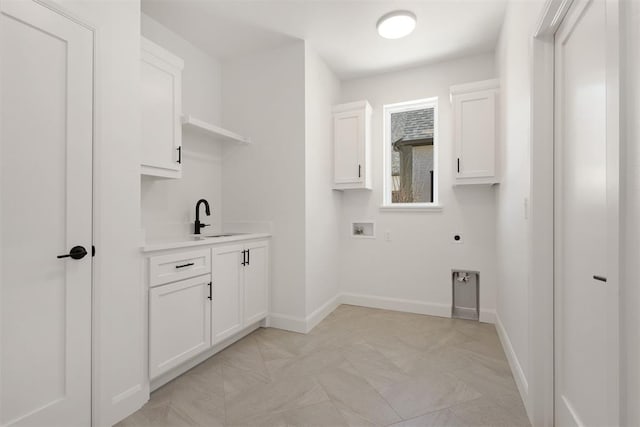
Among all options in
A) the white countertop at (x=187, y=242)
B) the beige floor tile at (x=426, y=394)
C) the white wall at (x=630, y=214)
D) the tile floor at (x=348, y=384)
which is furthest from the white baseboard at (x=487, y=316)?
the white wall at (x=630, y=214)

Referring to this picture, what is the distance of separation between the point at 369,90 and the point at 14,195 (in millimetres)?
3419

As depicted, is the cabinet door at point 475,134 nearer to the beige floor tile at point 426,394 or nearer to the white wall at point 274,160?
the white wall at point 274,160

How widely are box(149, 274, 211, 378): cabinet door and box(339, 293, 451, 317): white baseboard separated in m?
1.93

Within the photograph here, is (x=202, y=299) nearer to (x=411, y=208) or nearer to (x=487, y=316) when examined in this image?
(x=411, y=208)

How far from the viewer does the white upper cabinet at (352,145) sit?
3404mm

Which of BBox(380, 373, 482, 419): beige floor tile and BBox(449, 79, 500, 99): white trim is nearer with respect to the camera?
BBox(380, 373, 482, 419): beige floor tile

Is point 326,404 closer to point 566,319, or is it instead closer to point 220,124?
point 566,319

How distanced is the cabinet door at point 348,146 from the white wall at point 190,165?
4.37 ft

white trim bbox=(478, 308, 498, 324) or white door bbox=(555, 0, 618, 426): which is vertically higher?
white door bbox=(555, 0, 618, 426)

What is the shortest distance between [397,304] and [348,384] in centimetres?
168

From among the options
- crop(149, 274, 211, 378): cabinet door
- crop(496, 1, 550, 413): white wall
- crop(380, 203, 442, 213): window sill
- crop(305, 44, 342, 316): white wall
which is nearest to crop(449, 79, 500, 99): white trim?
crop(496, 1, 550, 413): white wall

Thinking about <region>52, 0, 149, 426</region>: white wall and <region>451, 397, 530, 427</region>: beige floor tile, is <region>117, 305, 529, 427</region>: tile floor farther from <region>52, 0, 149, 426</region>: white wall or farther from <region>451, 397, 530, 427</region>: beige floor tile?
<region>52, 0, 149, 426</region>: white wall

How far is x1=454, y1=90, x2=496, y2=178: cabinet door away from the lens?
9.46ft

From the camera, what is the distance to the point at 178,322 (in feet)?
6.68
